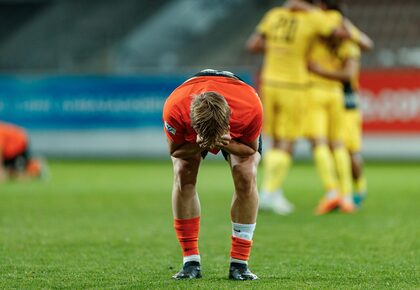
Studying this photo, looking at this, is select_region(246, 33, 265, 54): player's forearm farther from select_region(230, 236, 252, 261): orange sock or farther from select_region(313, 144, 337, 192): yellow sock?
select_region(230, 236, 252, 261): orange sock

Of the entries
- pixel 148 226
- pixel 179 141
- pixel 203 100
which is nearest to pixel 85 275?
pixel 179 141

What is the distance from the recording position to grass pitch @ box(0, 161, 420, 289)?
5.48 m

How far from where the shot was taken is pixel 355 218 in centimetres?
928

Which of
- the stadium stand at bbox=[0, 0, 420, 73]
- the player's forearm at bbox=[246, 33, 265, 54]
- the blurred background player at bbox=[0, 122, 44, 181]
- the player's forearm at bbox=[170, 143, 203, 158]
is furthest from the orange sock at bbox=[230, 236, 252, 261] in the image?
the stadium stand at bbox=[0, 0, 420, 73]

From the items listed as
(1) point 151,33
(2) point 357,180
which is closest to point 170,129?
(2) point 357,180

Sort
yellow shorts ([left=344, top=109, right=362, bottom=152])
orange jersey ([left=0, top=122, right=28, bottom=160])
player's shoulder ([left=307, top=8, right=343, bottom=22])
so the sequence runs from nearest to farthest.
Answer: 1. player's shoulder ([left=307, top=8, right=343, bottom=22])
2. yellow shorts ([left=344, top=109, right=362, bottom=152])
3. orange jersey ([left=0, top=122, right=28, bottom=160])

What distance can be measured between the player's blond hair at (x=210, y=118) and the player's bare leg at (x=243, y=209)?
0.44 meters

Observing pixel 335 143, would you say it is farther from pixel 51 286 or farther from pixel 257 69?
pixel 257 69

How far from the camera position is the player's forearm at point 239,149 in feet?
17.3

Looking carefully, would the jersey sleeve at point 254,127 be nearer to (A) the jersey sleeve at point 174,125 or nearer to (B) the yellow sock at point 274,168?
(A) the jersey sleeve at point 174,125

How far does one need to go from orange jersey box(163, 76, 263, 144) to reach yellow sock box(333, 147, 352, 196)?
4.63 m

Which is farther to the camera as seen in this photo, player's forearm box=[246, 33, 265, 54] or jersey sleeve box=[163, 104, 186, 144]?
player's forearm box=[246, 33, 265, 54]

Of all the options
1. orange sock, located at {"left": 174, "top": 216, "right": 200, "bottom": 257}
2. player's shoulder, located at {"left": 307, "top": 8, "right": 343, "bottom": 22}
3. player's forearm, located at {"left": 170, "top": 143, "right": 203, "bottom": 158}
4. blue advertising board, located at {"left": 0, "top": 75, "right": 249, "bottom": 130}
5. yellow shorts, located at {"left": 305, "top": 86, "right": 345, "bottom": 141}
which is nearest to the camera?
player's forearm, located at {"left": 170, "top": 143, "right": 203, "bottom": 158}

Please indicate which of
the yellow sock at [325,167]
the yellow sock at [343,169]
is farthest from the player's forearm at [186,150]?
the yellow sock at [343,169]
